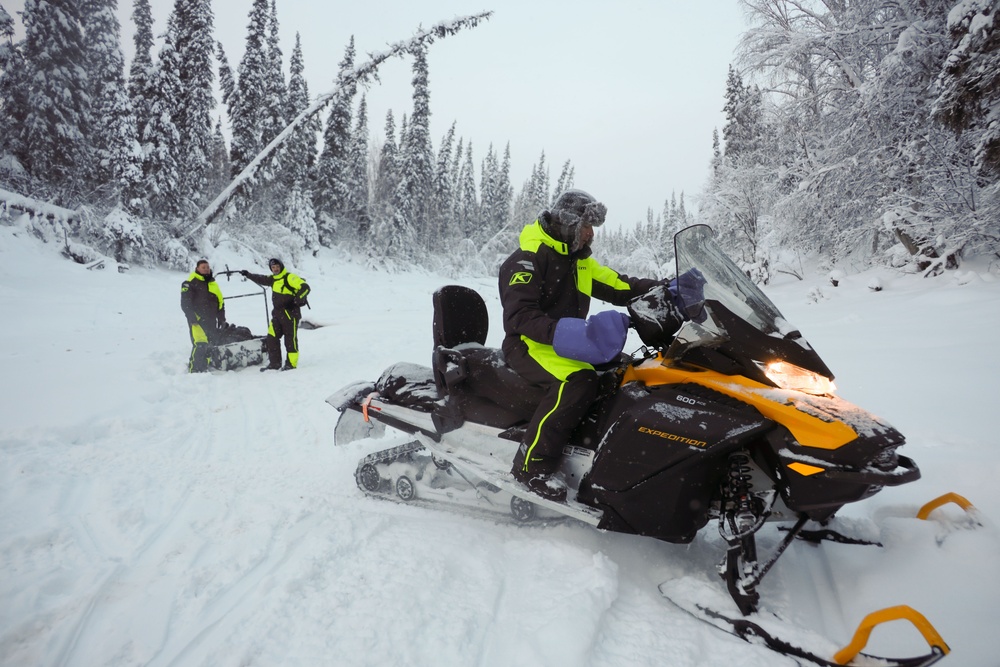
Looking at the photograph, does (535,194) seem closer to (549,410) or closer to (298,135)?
(298,135)

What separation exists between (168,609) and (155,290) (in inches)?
602

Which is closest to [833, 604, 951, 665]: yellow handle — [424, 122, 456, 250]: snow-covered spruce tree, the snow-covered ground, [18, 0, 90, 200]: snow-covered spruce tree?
the snow-covered ground

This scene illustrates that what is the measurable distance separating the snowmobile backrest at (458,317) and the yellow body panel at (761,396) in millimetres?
1271

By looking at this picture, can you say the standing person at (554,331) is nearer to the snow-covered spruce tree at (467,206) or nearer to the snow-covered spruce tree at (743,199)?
the snow-covered spruce tree at (743,199)

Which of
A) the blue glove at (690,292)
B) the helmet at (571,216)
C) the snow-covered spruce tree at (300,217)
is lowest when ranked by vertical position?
the blue glove at (690,292)

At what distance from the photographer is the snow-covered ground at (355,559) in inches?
75.5

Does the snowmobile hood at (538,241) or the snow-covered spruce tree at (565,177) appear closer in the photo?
the snowmobile hood at (538,241)

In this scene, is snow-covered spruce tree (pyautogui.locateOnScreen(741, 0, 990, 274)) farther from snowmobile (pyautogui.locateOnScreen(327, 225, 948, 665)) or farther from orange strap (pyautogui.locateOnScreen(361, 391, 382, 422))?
orange strap (pyautogui.locateOnScreen(361, 391, 382, 422))

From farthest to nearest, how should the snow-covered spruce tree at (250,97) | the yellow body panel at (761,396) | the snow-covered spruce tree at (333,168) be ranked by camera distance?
the snow-covered spruce tree at (333,168), the snow-covered spruce tree at (250,97), the yellow body panel at (761,396)

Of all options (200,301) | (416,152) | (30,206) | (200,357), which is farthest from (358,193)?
(200,357)

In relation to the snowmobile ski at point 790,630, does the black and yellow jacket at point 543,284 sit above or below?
above

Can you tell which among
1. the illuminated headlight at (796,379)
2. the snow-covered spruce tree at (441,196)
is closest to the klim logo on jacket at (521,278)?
the illuminated headlight at (796,379)

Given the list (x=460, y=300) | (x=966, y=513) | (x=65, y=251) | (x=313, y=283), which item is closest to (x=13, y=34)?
(x=65, y=251)

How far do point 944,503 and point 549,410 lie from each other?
1.89m
